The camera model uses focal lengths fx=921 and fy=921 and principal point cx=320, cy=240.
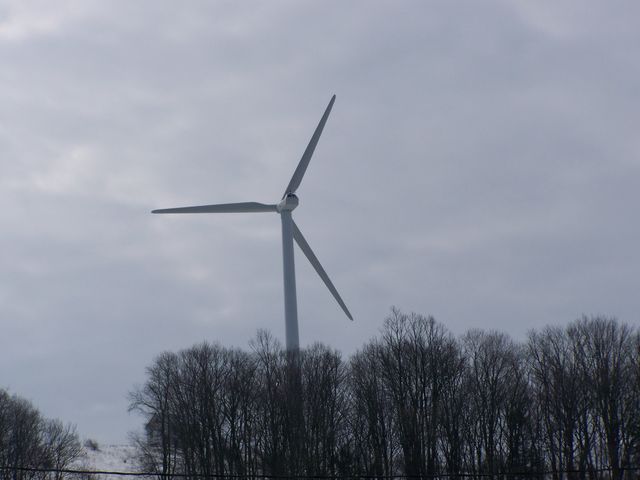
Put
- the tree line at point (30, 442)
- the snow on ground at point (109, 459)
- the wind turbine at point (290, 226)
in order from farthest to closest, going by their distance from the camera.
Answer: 1. the snow on ground at point (109, 459)
2. the tree line at point (30, 442)
3. the wind turbine at point (290, 226)

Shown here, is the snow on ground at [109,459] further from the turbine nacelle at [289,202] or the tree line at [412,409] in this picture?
the turbine nacelle at [289,202]

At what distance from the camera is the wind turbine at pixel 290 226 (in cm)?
7094

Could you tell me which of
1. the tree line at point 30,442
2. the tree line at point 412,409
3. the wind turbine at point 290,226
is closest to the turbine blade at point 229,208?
the wind turbine at point 290,226

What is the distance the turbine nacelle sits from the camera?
233 ft

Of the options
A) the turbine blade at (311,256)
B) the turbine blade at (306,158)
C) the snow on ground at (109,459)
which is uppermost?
the turbine blade at (306,158)

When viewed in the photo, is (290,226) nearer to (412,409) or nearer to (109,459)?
(412,409)

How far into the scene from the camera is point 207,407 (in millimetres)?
81938

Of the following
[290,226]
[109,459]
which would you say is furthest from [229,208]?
[109,459]

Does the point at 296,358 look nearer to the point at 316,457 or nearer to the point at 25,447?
the point at 316,457

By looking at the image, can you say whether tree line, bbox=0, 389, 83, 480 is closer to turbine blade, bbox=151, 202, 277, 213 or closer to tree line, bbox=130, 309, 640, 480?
tree line, bbox=130, 309, 640, 480

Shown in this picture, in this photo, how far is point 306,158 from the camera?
7400 cm

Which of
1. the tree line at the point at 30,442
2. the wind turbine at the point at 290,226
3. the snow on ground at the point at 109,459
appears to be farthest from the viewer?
the snow on ground at the point at 109,459

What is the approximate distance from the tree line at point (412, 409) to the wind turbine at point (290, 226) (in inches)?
383

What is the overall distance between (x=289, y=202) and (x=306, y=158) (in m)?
4.78
